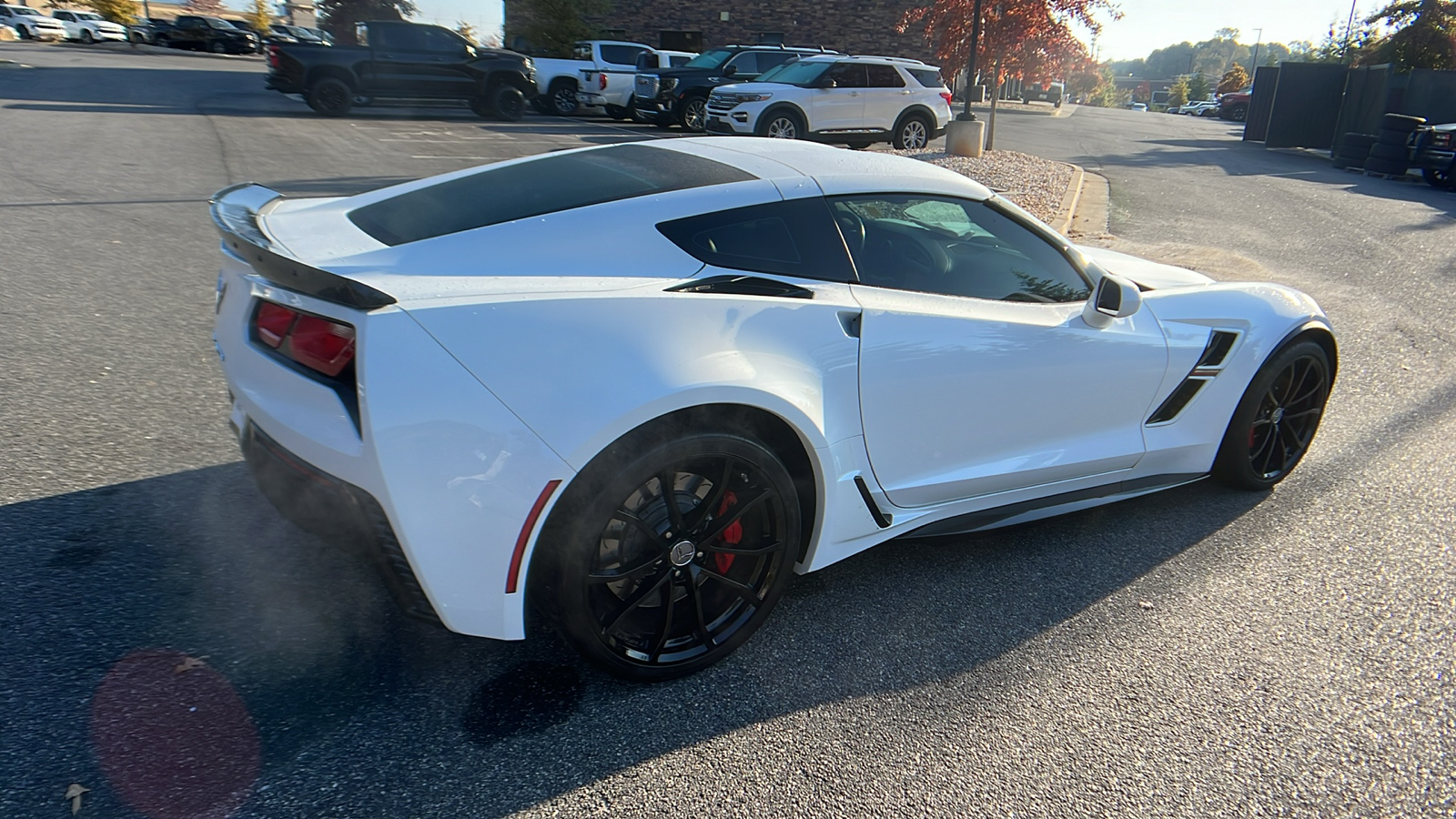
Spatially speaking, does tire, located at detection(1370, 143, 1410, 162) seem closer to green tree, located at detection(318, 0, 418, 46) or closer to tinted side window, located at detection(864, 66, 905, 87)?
tinted side window, located at detection(864, 66, 905, 87)

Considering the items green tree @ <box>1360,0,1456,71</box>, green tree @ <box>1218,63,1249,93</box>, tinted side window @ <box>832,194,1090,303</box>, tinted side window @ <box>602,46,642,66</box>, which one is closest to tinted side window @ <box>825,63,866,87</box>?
tinted side window @ <box>602,46,642,66</box>

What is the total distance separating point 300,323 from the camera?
2455mm

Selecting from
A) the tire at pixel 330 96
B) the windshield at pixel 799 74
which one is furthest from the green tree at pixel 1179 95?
the tire at pixel 330 96

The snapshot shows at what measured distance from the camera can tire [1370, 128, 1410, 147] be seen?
736 inches

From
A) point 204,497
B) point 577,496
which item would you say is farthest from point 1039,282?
point 204,497

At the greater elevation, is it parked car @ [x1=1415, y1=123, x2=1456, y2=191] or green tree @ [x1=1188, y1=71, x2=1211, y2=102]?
green tree @ [x1=1188, y1=71, x2=1211, y2=102]

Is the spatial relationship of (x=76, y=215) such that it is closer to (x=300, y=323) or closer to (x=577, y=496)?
(x=300, y=323)

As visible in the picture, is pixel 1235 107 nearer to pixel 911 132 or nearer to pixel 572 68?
pixel 911 132

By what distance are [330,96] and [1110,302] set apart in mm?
18490

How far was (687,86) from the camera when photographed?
19.9m

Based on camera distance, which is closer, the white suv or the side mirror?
the side mirror

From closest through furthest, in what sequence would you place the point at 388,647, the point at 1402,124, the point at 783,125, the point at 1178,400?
Answer: the point at 388,647, the point at 1178,400, the point at 783,125, the point at 1402,124

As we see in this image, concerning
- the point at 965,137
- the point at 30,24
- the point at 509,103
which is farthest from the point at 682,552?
the point at 30,24

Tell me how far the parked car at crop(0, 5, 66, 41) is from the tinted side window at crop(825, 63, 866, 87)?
156 ft
